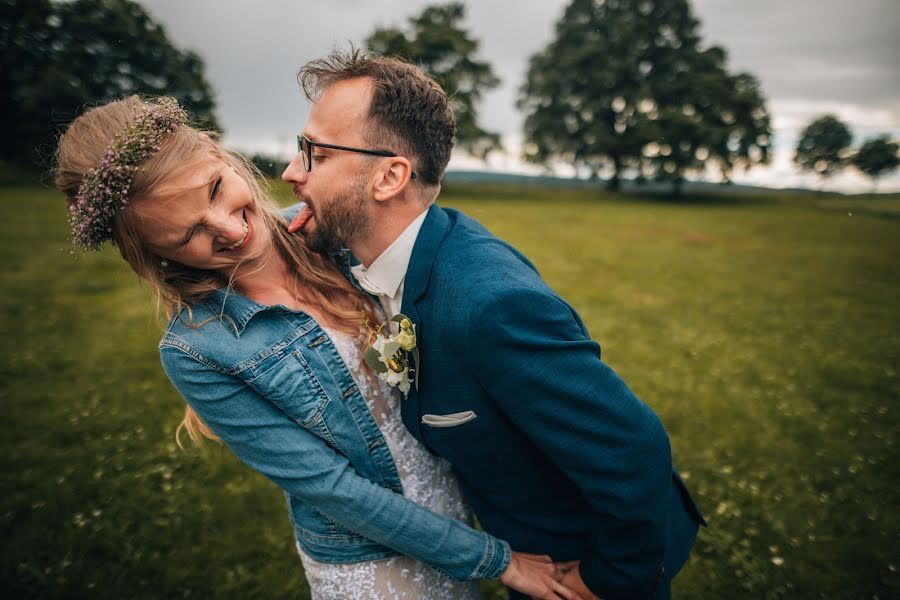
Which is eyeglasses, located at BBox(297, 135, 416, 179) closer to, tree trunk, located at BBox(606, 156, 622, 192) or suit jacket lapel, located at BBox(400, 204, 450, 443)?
suit jacket lapel, located at BBox(400, 204, 450, 443)

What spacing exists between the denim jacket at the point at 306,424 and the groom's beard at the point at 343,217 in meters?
0.43

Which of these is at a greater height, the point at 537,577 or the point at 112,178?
the point at 112,178

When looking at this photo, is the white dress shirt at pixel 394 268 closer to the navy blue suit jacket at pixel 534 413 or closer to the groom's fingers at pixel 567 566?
the navy blue suit jacket at pixel 534 413

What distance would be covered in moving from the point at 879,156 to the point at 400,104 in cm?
8354

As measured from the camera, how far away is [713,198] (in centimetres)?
4831

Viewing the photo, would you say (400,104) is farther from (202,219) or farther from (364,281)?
(202,219)

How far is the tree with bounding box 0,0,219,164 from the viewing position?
32.6 metres

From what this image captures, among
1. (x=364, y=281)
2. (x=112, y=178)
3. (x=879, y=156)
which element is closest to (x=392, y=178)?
(x=364, y=281)

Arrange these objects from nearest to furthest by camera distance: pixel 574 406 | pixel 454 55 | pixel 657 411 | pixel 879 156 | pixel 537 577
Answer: pixel 574 406 → pixel 537 577 → pixel 657 411 → pixel 454 55 → pixel 879 156

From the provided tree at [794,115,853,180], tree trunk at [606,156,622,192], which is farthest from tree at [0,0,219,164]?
tree at [794,115,853,180]

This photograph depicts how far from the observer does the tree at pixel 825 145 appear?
2894 inches

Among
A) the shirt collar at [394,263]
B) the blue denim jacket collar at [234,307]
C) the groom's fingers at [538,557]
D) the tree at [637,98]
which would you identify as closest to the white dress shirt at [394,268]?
the shirt collar at [394,263]

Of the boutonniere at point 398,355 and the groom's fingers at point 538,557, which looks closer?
the boutonniere at point 398,355

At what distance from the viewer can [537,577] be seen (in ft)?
7.15
